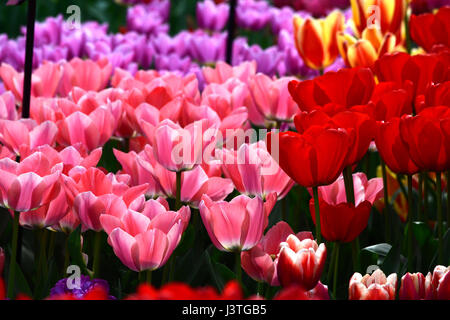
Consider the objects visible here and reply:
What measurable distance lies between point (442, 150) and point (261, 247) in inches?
11.2

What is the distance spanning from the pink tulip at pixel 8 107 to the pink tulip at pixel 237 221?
635 mm

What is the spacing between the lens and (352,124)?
104 cm

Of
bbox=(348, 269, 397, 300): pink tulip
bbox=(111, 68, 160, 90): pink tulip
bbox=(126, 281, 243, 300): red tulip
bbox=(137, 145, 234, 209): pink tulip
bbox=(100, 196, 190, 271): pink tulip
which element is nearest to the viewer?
bbox=(126, 281, 243, 300): red tulip

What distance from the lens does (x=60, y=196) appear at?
1.07 metres

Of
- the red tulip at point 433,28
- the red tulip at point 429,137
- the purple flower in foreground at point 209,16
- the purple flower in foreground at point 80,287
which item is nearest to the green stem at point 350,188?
the red tulip at point 429,137

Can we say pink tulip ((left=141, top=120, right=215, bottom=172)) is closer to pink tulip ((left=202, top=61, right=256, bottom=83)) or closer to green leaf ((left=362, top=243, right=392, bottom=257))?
green leaf ((left=362, top=243, right=392, bottom=257))

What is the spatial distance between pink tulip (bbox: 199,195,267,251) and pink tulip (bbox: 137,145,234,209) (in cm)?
16

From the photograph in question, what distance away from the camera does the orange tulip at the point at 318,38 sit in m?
1.93

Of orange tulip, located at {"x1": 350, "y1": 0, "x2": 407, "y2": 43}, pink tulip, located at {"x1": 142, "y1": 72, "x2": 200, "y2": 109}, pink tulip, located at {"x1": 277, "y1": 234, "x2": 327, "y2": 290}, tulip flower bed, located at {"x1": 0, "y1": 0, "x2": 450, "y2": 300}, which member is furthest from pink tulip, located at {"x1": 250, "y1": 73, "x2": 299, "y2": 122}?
pink tulip, located at {"x1": 277, "y1": 234, "x2": 327, "y2": 290}

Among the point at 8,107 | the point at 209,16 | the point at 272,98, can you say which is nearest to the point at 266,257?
the point at 272,98

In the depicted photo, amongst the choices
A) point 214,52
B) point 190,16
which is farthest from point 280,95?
point 190,16

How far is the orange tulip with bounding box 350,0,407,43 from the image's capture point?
180 centimetres

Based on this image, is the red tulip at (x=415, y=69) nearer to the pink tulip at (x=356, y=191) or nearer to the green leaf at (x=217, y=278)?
the pink tulip at (x=356, y=191)
